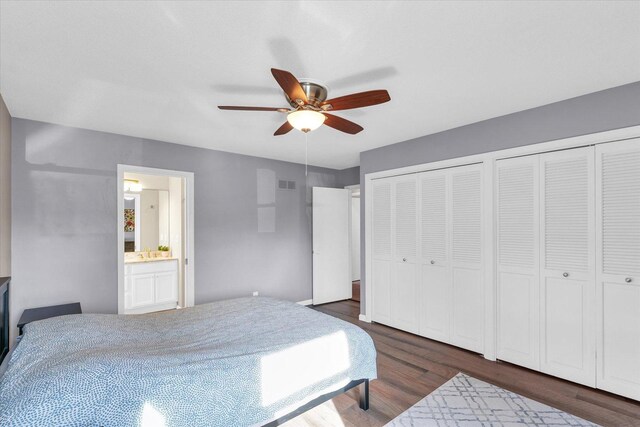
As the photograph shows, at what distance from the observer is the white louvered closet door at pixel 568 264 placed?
2.61 meters

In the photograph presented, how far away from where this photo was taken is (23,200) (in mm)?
3070

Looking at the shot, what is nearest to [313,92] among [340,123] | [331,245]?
[340,123]

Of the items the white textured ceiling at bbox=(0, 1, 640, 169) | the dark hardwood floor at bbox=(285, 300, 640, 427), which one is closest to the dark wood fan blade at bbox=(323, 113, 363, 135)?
the white textured ceiling at bbox=(0, 1, 640, 169)

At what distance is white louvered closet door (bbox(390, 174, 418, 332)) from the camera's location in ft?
12.8

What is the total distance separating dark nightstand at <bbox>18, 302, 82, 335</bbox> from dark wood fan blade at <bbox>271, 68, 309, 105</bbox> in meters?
3.12

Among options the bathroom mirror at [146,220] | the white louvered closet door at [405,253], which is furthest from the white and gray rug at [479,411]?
the bathroom mirror at [146,220]

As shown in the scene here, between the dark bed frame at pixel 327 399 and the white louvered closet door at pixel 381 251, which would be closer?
the dark bed frame at pixel 327 399

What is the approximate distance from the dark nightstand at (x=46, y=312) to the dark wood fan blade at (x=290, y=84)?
3.12m

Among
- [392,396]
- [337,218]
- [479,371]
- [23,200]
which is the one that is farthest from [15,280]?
[479,371]

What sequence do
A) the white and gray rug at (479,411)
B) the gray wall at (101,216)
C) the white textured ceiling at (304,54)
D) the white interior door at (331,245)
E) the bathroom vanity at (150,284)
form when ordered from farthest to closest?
1. the white interior door at (331,245)
2. the bathroom vanity at (150,284)
3. the gray wall at (101,216)
4. the white and gray rug at (479,411)
5. the white textured ceiling at (304,54)

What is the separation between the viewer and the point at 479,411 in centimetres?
231

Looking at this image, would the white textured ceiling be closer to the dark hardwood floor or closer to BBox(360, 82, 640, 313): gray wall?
BBox(360, 82, 640, 313): gray wall

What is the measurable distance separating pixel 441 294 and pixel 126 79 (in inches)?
146

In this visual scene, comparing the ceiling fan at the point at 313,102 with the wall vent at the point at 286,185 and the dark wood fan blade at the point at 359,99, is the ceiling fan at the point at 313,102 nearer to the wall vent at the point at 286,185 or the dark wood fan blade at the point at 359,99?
the dark wood fan blade at the point at 359,99
